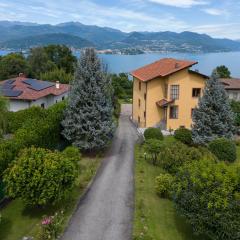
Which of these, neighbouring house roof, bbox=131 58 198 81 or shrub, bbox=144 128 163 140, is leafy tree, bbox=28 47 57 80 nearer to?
neighbouring house roof, bbox=131 58 198 81

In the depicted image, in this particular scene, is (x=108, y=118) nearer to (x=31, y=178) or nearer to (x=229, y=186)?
(x=31, y=178)

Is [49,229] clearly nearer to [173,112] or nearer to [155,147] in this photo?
[155,147]

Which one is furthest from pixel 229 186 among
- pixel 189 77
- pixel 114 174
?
pixel 189 77

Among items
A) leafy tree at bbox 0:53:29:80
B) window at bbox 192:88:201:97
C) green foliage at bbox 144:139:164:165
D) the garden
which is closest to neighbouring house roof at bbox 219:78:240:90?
window at bbox 192:88:201:97

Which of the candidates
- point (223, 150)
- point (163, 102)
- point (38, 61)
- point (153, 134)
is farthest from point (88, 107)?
point (38, 61)

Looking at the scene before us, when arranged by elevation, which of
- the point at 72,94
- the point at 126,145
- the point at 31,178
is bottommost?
the point at 126,145

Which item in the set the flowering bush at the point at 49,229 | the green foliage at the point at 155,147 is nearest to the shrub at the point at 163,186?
the green foliage at the point at 155,147
